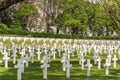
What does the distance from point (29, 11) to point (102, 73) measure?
50122mm

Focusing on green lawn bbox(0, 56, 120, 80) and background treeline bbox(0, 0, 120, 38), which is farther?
background treeline bbox(0, 0, 120, 38)

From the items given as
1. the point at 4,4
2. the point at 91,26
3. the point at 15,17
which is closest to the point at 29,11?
the point at 15,17

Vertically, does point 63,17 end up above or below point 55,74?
above

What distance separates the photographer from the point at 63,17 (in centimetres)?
6003

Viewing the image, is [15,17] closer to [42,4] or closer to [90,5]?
[42,4]

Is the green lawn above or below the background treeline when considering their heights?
below

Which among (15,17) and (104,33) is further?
(104,33)

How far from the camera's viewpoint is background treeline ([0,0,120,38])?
157 feet

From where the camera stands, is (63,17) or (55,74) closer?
(55,74)

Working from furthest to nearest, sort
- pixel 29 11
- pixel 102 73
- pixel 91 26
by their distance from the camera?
pixel 91 26 < pixel 29 11 < pixel 102 73

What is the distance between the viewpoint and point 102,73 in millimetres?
15641

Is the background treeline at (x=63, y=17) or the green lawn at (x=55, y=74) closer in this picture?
the green lawn at (x=55, y=74)

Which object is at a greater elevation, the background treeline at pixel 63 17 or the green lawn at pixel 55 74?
the background treeline at pixel 63 17

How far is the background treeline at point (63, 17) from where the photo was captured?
47.9 m
